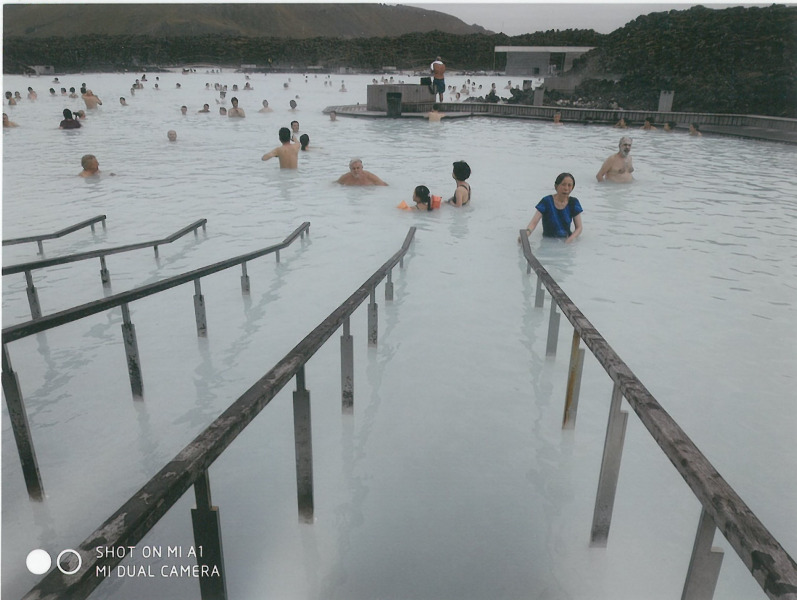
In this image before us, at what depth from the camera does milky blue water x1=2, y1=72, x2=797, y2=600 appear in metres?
2.50

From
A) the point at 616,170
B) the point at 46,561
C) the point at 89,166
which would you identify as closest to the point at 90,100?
the point at 89,166

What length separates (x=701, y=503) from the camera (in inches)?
45.9

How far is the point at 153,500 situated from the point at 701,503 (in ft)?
3.82

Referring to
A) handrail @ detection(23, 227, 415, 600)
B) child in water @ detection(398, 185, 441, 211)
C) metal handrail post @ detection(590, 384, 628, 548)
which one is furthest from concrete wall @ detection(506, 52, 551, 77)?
handrail @ detection(23, 227, 415, 600)

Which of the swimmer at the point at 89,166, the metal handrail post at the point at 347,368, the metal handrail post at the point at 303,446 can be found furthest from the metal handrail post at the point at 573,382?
the swimmer at the point at 89,166

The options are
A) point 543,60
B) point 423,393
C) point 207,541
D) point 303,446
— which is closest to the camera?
point 207,541

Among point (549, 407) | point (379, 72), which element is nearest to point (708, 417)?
point (549, 407)

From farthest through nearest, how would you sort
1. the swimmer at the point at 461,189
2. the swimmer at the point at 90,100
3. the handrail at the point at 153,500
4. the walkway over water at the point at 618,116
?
the swimmer at the point at 90,100 → the walkway over water at the point at 618,116 → the swimmer at the point at 461,189 → the handrail at the point at 153,500

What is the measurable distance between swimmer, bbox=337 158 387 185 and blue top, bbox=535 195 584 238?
186 inches

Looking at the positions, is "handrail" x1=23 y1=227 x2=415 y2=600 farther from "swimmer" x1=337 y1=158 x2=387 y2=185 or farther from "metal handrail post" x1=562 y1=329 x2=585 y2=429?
"swimmer" x1=337 y1=158 x2=387 y2=185

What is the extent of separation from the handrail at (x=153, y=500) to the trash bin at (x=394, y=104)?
23.8 meters

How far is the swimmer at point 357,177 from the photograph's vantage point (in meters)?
11.2

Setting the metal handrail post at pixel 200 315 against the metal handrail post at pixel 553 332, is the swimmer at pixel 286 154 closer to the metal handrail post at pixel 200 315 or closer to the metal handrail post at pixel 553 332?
the metal handrail post at pixel 200 315

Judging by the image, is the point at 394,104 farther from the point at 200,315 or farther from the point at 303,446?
the point at 303,446
